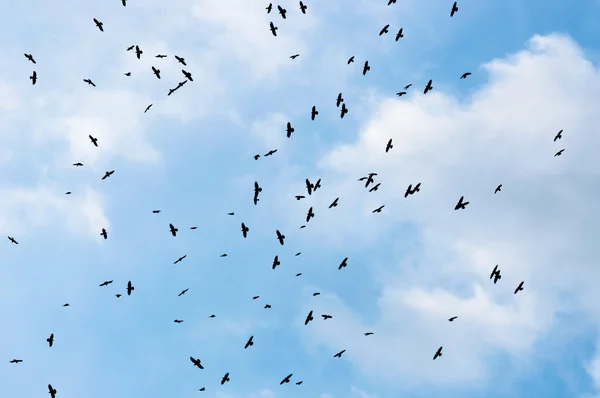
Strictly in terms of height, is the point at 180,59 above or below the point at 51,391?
above

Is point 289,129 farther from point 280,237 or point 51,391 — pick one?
point 51,391

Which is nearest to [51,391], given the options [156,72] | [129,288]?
[129,288]

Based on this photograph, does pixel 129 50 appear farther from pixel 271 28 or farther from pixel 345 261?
pixel 345 261

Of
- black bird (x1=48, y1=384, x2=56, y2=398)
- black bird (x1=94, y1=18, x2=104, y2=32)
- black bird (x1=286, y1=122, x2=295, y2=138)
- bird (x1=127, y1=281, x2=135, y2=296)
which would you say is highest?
black bird (x1=94, y1=18, x2=104, y2=32)

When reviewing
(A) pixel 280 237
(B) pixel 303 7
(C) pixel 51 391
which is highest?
(B) pixel 303 7

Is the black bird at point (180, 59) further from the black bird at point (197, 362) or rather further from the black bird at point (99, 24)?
the black bird at point (197, 362)

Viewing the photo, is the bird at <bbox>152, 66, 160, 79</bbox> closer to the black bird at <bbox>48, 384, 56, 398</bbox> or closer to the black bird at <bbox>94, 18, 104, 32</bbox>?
the black bird at <bbox>94, 18, 104, 32</bbox>

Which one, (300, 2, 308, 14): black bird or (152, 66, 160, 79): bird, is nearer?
(300, 2, 308, 14): black bird

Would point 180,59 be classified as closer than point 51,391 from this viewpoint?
No

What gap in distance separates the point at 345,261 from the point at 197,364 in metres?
18.5

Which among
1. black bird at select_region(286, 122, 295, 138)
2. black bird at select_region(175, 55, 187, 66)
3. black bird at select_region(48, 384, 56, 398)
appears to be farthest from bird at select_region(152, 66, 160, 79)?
black bird at select_region(48, 384, 56, 398)

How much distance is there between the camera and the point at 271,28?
6669 cm

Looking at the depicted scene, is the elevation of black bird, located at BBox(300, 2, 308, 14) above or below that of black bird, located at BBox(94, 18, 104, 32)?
below

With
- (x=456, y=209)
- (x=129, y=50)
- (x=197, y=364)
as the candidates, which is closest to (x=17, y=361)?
(x=197, y=364)
